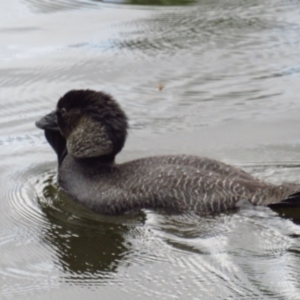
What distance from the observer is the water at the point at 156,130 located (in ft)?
23.2

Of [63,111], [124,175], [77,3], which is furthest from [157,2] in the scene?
[124,175]

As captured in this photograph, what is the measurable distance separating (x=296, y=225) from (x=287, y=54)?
5.96 metres

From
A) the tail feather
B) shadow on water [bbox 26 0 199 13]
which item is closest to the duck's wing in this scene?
the tail feather

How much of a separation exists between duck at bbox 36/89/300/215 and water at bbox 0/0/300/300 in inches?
5.3

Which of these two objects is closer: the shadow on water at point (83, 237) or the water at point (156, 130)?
the water at point (156, 130)

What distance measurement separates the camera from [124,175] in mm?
8562

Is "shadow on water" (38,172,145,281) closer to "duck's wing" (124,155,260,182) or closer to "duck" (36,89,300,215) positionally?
"duck" (36,89,300,215)

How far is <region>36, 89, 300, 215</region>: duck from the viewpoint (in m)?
8.15

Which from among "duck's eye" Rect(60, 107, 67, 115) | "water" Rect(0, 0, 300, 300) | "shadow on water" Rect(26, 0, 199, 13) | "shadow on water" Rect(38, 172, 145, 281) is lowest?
"shadow on water" Rect(38, 172, 145, 281)

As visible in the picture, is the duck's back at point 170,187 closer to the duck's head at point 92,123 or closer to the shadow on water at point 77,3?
the duck's head at point 92,123

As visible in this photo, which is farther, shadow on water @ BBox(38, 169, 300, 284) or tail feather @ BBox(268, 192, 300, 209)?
tail feather @ BBox(268, 192, 300, 209)

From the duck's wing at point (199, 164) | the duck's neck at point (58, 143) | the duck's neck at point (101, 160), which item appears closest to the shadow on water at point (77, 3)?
the duck's neck at point (58, 143)

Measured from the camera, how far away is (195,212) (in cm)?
813

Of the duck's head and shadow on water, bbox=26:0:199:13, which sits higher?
shadow on water, bbox=26:0:199:13
